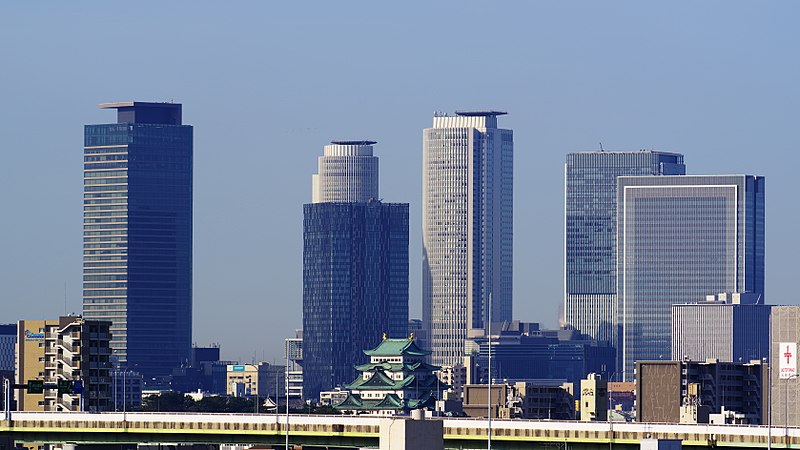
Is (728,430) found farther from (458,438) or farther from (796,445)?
(458,438)

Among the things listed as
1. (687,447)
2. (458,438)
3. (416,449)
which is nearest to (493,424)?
(458,438)

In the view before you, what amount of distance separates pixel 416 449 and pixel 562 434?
6007 centimetres

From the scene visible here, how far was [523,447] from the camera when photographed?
195 metres

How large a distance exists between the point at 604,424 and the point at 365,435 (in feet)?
63.6

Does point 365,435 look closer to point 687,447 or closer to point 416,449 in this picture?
point 687,447

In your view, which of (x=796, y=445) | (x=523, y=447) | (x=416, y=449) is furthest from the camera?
(x=523, y=447)

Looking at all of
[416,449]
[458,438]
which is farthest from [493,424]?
[416,449]

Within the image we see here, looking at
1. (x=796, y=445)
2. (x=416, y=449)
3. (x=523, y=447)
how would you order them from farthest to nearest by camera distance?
(x=523, y=447), (x=796, y=445), (x=416, y=449)

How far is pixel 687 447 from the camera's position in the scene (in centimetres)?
18638

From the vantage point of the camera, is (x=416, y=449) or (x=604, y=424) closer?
(x=416, y=449)

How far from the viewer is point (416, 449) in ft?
438

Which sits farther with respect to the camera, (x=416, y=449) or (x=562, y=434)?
(x=562, y=434)

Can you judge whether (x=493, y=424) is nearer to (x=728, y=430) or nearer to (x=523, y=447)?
(x=523, y=447)

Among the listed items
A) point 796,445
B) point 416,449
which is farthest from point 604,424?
point 416,449
